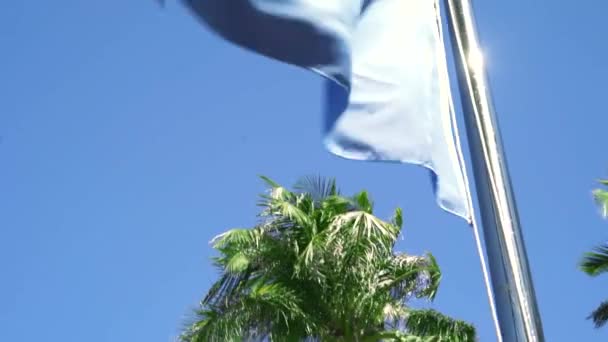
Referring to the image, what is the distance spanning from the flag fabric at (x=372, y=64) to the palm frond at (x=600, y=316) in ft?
38.7

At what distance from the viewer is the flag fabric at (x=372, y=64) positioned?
15.5 ft

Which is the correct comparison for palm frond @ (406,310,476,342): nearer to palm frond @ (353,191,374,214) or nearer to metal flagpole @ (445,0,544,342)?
palm frond @ (353,191,374,214)

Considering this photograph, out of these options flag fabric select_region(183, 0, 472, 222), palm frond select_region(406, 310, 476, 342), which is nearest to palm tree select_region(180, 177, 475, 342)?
palm frond select_region(406, 310, 476, 342)

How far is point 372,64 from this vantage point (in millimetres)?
5113

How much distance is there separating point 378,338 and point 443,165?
9122mm

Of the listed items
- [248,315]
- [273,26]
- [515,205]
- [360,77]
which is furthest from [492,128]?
[248,315]

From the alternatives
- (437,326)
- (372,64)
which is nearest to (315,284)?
(437,326)

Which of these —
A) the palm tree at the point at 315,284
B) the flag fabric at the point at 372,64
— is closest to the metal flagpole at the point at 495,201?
the flag fabric at the point at 372,64

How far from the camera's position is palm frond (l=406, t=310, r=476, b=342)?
13906mm

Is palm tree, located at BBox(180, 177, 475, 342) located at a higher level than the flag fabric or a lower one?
higher

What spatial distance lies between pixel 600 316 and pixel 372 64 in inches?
475

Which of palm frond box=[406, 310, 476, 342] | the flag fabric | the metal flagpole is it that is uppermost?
palm frond box=[406, 310, 476, 342]

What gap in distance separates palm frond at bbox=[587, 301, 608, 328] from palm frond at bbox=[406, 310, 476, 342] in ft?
9.64

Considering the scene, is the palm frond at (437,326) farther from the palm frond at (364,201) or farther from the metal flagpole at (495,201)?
the metal flagpole at (495,201)
